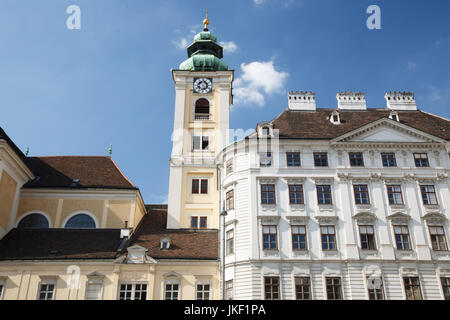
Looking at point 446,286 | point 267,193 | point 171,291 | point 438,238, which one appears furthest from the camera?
point 267,193

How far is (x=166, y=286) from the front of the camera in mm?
30609

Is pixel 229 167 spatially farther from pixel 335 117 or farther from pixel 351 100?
pixel 351 100

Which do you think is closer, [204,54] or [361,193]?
[361,193]

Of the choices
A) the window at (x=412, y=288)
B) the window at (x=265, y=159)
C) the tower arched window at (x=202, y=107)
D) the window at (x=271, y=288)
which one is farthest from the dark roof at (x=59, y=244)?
the window at (x=412, y=288)

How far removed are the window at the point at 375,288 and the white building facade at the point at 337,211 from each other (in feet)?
0.22

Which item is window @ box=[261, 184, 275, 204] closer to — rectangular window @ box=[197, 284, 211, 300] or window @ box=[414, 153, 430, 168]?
rectangular window @ box=[197, 284, 211, 300]

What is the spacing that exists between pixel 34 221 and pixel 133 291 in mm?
13536

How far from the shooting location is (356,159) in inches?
1281

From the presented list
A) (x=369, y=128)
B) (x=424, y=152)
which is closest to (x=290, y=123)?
(x=369, y=128)

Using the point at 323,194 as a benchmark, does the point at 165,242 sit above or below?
below

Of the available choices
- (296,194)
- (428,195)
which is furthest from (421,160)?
(296,194)

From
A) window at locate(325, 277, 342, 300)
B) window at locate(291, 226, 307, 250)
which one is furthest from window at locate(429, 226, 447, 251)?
window at locate(291, 226, 307, 250)

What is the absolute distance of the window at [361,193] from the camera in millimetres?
31000
